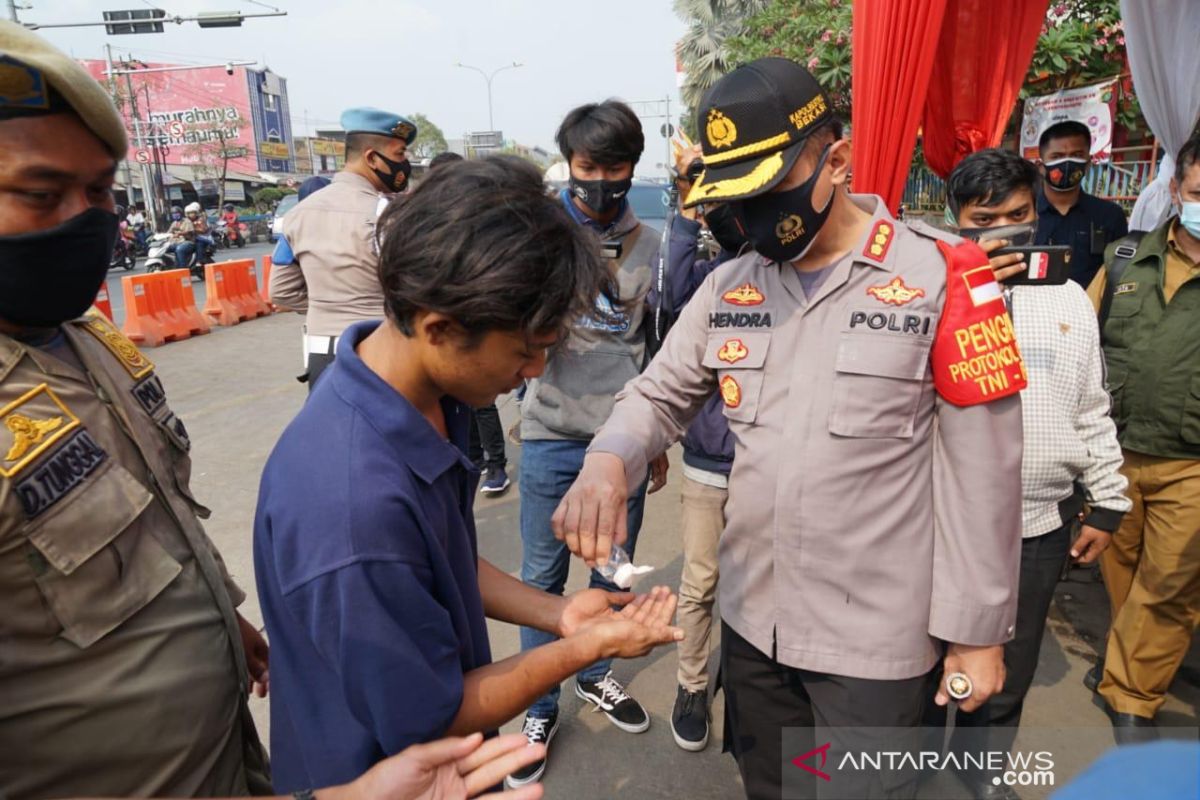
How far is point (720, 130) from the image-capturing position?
147cm

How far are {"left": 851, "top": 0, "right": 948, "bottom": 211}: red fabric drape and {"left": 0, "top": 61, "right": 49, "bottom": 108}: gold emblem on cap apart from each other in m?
2.47

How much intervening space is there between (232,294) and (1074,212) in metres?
10.7

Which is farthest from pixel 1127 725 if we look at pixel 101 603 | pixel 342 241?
pixel 342 241

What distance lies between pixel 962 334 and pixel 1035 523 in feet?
3.35

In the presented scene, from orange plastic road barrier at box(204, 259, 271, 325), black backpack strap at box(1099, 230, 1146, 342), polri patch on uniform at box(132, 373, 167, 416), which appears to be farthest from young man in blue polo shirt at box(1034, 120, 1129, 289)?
orange plastic road barrier at box(204, 259, 271, 325)

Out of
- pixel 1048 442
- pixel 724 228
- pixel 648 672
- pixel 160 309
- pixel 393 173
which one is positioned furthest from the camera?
pixel 160 309

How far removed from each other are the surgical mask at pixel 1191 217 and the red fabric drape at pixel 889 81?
887 mm

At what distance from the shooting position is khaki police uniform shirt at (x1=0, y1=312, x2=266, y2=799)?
3.43ft

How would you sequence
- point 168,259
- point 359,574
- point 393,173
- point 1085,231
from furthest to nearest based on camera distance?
1. point 168,259
2. point 1085,231
3. point 393,173
4. point 359,574

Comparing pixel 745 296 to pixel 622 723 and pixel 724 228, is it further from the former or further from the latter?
pixel 622 723

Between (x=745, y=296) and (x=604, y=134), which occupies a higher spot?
(x=604, y=134)

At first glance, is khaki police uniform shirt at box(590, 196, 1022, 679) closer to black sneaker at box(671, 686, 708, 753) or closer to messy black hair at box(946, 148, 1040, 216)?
messy black hair at box(946, 148, 1040, 216)

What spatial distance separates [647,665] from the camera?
10.1ft

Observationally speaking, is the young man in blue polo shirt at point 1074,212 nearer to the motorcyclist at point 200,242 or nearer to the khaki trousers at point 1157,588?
the khaki trousers at point 1157,588
